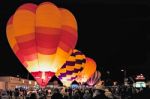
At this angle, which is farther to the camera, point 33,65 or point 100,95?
point 33,65

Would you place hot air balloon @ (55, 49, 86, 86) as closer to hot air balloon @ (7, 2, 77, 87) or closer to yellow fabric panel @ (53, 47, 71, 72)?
yellow fabric panel @ (53, 47, 71, 72)

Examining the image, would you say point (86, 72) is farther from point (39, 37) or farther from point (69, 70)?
point (39, 37)

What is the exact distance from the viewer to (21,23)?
22703 mm

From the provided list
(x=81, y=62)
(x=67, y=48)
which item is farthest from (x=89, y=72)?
(x=67, y=48)

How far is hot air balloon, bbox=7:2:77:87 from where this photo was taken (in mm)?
22484

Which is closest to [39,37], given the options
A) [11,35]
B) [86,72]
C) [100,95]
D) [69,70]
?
[11,35]

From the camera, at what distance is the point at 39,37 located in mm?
22531

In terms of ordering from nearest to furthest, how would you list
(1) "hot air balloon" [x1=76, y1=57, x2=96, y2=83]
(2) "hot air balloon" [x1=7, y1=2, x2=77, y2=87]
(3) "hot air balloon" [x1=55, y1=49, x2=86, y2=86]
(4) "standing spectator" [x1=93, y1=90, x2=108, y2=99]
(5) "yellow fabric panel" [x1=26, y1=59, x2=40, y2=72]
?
(4) "standing spectator" [x1=93, y1=90, x2=108, y2=99]
(2) "hot air balloon" [x1=7, y1=2, x2=77, y2=87]
(5) "yellow fabric panel" [x1=26, y1=59, x2=40, y2=72]
(3) "hot air balloon" [x1=55, y1=49, x2=86, y2=86]
(1) "hot air balloon" [x1=76, y1=57, x2=96, y2=83]

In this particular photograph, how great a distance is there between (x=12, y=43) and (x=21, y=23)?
61.6 inches

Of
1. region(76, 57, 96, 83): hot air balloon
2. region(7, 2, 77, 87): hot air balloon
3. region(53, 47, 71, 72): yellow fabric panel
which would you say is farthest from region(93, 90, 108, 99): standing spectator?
region(76, 57, 96, 83): hot air balloon

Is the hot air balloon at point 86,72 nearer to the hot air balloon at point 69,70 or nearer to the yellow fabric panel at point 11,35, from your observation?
the hot air balloon at point 69,70

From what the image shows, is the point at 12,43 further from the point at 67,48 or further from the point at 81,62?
the point at 81,62

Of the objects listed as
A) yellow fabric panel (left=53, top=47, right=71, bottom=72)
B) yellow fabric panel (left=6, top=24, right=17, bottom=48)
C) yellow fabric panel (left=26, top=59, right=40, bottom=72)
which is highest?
yellow fabric panel (left=6, top=24, right=17, bottom=48)

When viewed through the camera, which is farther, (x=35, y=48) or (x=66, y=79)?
(x=66, y=79)
